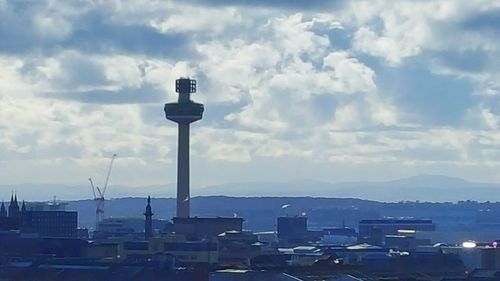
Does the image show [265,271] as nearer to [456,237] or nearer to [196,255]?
[196,255]

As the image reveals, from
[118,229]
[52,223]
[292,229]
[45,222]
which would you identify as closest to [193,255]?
[45,222]

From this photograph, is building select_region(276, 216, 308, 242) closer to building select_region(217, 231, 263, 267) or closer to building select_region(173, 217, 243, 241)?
building select_region(173, 217, 243, 241)

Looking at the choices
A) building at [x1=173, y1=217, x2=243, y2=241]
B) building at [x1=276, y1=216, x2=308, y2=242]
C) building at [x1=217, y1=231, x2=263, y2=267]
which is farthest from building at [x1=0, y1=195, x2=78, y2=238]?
building at [x1=276, y1=216, x2=308, y2=242]

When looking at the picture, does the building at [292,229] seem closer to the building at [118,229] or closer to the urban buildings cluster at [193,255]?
the urban buildings cluster at [193,255]

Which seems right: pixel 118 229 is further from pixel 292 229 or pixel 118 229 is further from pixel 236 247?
pixel 236 247

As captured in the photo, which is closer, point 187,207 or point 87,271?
point 87,271

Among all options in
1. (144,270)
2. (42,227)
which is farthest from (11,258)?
(42,227)
